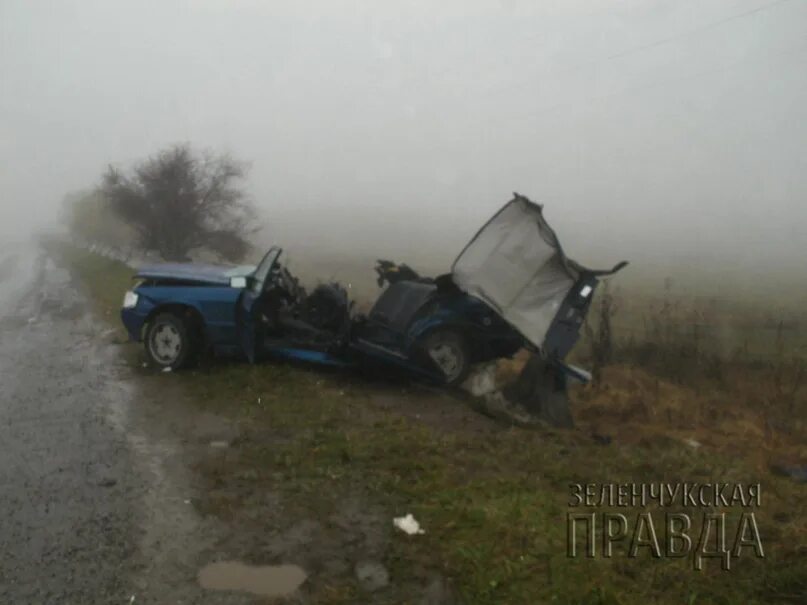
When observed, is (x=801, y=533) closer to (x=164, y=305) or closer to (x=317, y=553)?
(x=317, y=553)

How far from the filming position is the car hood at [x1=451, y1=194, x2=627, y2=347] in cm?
920

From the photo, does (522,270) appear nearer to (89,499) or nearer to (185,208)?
(89,499)

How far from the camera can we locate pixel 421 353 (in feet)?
31.3

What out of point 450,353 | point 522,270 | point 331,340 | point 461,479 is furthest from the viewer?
point 331,340

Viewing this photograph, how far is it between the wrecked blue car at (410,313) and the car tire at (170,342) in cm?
1

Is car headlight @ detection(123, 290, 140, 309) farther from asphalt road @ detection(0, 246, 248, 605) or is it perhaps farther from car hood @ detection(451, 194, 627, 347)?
car hood @ detection(451, 194, 627, 347)

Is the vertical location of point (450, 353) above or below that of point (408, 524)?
above

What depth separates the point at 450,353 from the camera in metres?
9.84

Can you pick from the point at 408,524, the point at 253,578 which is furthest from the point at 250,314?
the point at 253,578

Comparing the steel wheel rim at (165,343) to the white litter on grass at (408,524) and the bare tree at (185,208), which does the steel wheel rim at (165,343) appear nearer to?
the white litter on grass at (408,524)

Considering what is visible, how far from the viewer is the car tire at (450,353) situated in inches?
384

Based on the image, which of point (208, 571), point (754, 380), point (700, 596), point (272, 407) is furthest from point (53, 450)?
point (754, 380)

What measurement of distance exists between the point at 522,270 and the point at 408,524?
4.96 m

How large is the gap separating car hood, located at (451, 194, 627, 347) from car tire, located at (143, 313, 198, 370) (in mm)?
3470
